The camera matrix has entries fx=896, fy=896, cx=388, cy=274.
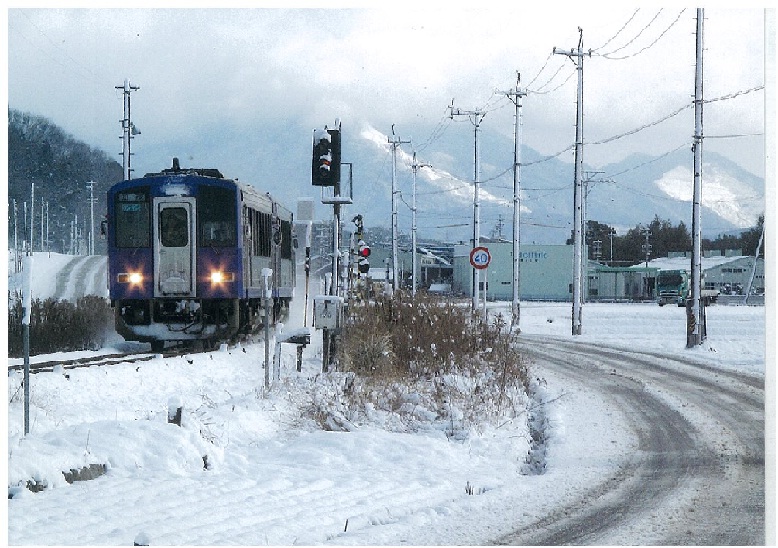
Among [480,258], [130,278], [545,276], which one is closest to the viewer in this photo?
[130,278]

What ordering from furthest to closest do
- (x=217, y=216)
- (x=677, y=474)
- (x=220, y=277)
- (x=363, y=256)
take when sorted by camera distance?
(x=363, y=256), (x=217, y=216), (x=220, y=277), (x=677, y=474)

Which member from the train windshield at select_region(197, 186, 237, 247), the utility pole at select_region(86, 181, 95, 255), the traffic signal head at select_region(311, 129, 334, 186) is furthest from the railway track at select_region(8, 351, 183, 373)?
the traffic signal head at select_region(311, 129, 334, 186)

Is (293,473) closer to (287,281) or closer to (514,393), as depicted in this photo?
(514,393)

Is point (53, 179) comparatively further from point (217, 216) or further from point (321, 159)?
point (217, 216)

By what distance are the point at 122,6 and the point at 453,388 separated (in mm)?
5779

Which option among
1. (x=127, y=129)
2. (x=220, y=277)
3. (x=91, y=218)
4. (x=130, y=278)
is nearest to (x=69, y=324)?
(x=130, y=278)

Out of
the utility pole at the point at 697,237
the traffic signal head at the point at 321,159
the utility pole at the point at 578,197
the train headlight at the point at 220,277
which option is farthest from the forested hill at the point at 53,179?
the utility pole at the point at 578,197

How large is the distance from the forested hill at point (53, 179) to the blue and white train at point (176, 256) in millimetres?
625

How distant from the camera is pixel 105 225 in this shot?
15.7 metres

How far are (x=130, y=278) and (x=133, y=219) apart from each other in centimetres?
104

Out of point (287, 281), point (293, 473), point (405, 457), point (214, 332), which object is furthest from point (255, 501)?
point (287, 281)

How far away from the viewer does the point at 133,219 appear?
15.7m

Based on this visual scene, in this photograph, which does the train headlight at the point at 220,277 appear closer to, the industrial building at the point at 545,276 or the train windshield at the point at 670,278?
the train windshield at the point at 670,278

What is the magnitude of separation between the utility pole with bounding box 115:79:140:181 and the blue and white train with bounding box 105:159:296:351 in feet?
2.36
